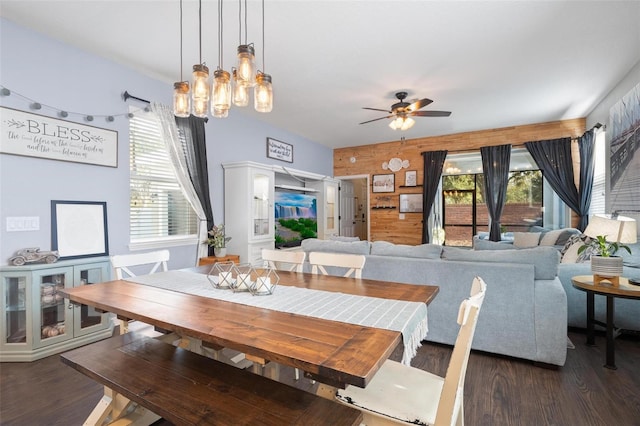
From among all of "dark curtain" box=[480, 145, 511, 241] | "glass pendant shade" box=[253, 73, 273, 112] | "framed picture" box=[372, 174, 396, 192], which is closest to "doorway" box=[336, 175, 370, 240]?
"framed picture" box=[372, 174, 396, 192]

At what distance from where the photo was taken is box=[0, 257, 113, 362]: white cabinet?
239 cm

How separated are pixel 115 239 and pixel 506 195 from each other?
6.18 meters

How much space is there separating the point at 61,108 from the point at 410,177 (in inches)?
223

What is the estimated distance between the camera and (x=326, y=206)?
21.2 ft

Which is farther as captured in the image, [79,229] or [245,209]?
[245,209]

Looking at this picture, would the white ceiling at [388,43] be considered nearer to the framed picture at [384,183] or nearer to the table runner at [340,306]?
the table runner at [340,306]

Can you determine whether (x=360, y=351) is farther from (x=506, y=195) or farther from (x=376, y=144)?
(x=376, y=144)

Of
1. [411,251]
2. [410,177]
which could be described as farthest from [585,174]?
[411,251]

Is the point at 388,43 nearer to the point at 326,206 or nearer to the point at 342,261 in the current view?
the point at 342,261

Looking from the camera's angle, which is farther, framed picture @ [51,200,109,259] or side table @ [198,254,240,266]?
side table @ [198,254,240,266]

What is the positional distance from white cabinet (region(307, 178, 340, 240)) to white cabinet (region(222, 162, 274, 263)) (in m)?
2.04

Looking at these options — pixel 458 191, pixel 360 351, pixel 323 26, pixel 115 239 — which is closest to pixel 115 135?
pixel 115 239

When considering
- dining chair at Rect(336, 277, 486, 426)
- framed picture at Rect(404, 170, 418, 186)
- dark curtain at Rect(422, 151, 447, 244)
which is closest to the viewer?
dining chair at Rect(336, 277, 486, 426)

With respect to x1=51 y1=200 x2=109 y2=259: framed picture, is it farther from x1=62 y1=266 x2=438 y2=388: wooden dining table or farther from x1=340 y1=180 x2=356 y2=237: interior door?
x1=340 y1=180 x2=356 y2=237: interior door
